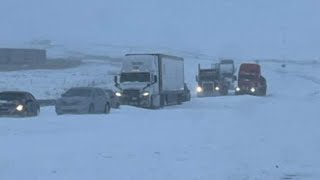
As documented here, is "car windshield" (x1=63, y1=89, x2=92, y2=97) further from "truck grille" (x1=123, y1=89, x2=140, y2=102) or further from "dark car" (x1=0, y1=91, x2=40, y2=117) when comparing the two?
"truck grille" (x1=123, y1=89, x2=140, y2=102)

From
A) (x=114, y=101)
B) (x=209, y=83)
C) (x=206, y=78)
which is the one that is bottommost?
(x=209, y=83)

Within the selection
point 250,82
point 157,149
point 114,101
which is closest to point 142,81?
point 114,101

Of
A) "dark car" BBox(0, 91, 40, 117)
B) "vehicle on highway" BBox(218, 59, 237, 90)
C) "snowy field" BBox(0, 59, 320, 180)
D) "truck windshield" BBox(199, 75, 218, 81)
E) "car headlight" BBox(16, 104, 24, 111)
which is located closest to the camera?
"snowy field" BBox(0, 59, 320, 180)

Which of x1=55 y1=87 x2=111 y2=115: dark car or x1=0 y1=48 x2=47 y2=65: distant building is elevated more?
x1=55 y1=87 x2=111 y2=115: dark car

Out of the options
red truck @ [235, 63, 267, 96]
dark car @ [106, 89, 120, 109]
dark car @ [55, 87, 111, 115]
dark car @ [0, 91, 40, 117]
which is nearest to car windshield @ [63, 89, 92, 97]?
dark car @ [55, 87, 111, 115]

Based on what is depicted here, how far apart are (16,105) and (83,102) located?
341cm

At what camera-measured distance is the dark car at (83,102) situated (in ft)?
113

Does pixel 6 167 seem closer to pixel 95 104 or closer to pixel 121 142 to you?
pixel 121 142

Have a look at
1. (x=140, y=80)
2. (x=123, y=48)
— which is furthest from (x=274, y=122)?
(x=123, y=48)

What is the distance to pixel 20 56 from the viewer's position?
10356 cm

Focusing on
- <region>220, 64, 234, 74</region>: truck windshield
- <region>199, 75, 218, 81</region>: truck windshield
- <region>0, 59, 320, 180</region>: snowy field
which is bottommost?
<region>220, 64, 234, 74</region>: truck windshield

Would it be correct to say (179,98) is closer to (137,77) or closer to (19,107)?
(137,77)

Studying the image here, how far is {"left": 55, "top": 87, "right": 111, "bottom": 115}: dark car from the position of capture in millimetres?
34594

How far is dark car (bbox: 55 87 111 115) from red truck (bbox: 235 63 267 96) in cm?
3492
